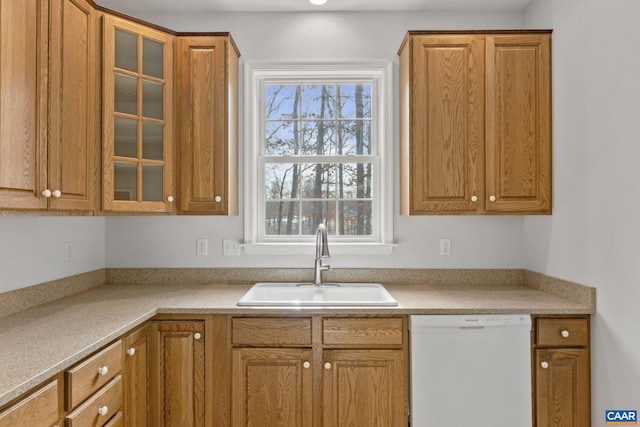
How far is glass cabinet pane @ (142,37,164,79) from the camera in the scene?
7.46ft

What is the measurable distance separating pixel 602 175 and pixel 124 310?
7.56 feet

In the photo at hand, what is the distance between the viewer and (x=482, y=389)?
2.04 meters

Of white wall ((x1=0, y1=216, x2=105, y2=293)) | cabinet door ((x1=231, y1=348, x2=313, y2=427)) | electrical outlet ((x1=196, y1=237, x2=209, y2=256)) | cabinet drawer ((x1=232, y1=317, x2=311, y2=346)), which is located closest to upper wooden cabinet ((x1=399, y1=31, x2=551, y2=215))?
cabinet drawer ((x1=232, y1=317, x2=311, y2=346))

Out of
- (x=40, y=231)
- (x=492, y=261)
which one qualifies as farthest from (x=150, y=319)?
(x=492, y=261)

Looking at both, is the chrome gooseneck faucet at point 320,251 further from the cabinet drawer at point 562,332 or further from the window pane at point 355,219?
the cabinet drawer at point 562,332

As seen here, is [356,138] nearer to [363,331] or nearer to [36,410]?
[363,331]

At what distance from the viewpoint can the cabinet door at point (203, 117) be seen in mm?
2404

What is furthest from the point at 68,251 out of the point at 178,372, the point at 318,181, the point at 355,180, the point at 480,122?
the point at 480,122

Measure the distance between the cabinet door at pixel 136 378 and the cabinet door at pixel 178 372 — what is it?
0.04 m

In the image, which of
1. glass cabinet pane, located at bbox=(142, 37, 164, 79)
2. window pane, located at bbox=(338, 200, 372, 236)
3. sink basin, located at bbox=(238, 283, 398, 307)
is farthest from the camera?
window pane, located at bbox=(338, 200, 372, 236)

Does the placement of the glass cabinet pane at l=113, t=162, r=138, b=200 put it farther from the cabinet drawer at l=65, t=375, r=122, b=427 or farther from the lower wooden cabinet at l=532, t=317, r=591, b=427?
the lower wooden cabinet at l=532, t=317, r=591, b=427

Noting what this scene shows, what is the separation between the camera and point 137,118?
87.9 inches

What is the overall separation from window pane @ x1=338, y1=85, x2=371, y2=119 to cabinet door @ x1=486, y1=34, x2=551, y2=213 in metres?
0.78

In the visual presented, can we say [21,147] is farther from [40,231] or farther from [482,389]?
[482,389]
